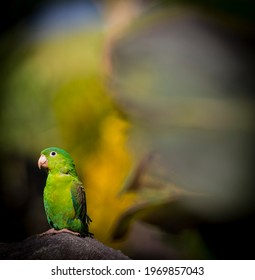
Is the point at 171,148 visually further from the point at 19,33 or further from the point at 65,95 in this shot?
the point at 19,33

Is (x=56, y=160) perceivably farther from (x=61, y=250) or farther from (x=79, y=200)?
(x=61, y=250)

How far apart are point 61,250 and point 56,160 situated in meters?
0.23

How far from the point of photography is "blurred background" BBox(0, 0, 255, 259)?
1.38 metres

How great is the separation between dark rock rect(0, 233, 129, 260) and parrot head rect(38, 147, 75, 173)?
0.56ft

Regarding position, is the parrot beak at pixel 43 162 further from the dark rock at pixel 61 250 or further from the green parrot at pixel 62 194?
the dark rock at pixel 61 250

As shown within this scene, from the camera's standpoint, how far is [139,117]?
1404mm

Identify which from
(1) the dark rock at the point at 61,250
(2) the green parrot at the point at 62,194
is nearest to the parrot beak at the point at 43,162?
(2) the green parrot at the point at 62,194

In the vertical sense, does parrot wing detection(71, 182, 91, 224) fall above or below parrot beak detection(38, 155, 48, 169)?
below

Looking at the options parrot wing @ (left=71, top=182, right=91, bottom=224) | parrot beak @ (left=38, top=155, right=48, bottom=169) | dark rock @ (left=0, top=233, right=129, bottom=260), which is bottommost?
dark rock @ (left=0, top=233, right=129, bottom=260)

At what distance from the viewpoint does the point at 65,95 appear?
56.7 inches

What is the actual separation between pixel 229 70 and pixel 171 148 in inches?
10.7

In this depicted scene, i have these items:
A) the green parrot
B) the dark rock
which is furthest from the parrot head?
the dark rock

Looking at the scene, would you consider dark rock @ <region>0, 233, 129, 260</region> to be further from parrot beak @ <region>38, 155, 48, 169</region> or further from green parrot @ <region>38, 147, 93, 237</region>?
parrot beak @ <region>38, 155, 48, 169</region>
